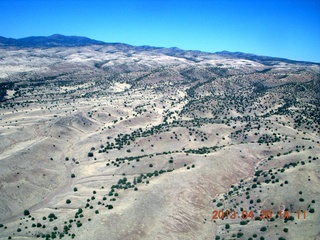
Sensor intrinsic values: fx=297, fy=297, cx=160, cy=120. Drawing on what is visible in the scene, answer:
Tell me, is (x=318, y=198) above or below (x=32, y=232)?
above

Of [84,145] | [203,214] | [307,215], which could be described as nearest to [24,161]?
[84,145]

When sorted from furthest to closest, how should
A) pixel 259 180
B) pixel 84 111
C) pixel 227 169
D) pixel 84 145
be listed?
pixel 84 111 → pixel 84 145 → pixel 227 169 → pixel 259 180

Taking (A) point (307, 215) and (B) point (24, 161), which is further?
(B) point (24, 161)

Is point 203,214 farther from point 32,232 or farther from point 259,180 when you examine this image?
point 32,232

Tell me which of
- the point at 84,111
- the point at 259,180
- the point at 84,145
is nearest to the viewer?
the point at 259,180
